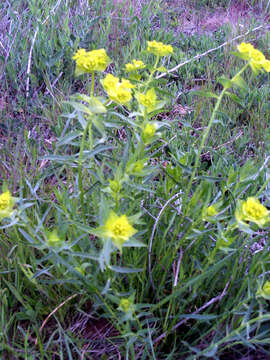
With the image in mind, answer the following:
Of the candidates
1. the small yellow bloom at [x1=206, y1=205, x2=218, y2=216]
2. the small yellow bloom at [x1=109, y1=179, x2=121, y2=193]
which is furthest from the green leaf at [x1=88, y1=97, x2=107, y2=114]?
the small yellow bloom at [x1=206, y1=205, x2=218, y2=216]

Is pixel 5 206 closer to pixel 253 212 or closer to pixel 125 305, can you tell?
pixel 125 305

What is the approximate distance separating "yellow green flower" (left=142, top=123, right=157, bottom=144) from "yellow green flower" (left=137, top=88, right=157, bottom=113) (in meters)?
0.08

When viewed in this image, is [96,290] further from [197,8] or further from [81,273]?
[197,8]

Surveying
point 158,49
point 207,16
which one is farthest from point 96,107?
point 207,16

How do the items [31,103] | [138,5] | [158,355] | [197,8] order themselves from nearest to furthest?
1. [158,355]
2. [31,103]
3. [138,5]
4. [197,8]

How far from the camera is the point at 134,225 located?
160 cm

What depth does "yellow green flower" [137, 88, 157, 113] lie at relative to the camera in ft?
4.36

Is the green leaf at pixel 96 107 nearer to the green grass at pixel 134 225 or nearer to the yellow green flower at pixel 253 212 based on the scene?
the green grass at pixel 134 225

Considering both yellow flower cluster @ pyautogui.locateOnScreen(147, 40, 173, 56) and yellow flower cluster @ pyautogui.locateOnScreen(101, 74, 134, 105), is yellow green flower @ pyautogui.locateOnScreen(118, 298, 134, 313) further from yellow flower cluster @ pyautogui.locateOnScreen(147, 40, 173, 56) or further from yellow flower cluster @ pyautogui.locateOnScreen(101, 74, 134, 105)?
yellow flower cluster @ pyautogui.locateOnScreen(147, 40, 173, 56)

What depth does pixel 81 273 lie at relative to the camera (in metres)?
1.28

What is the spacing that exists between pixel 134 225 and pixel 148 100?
562 mm

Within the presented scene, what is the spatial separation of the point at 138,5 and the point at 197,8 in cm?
88

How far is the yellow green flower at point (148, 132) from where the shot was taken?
4.23 feet

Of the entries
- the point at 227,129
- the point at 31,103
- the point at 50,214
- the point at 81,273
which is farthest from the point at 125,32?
the point at 81,273
